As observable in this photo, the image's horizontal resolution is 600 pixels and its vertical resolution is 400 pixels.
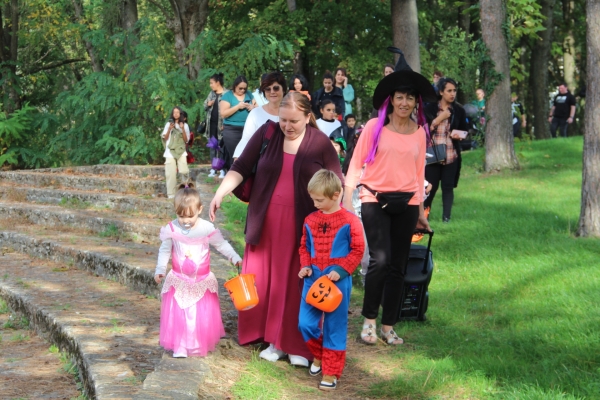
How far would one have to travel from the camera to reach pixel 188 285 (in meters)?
5.75

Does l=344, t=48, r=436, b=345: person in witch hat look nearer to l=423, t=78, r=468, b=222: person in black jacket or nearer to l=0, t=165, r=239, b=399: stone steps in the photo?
l=0, t=165, r=239, b=399: stone steps

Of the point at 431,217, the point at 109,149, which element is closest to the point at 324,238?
the point at 431,217

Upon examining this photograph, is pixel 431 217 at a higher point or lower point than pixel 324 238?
lower

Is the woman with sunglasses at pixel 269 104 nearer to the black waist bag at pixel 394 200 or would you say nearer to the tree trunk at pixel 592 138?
the black waist bag at pixel 394 200

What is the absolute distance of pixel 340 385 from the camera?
5895 mm

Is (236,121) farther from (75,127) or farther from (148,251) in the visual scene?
(75,127)

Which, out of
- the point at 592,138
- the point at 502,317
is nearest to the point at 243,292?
the point at 502,317

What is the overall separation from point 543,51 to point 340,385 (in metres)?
22.9

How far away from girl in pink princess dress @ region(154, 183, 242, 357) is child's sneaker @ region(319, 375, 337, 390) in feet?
2.61

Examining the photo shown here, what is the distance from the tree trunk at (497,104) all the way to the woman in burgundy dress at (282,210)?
12.0 metres

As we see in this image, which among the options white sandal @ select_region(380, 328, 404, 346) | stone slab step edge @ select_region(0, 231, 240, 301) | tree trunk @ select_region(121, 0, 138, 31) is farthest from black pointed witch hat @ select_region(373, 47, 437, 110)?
tree trunk @ select_region(121, 0, 138, 31)

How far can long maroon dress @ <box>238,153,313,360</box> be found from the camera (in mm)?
6160

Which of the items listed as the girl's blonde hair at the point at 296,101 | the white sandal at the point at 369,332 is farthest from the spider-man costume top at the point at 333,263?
the white sandal at the point at 369,332

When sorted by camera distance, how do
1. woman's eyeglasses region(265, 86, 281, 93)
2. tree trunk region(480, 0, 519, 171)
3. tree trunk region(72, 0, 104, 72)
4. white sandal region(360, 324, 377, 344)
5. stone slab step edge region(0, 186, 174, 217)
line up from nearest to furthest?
1. white sandal region(360, 324, 377, 344)
2. woman's eyeglasses region(265, 86, 281, 93)
3. stone slab step edge region(0, 186, 174, 217)
4. tree trunk region(480, 0, 519, 171)
5. tree trunk region(72, 0, 104, 72)
